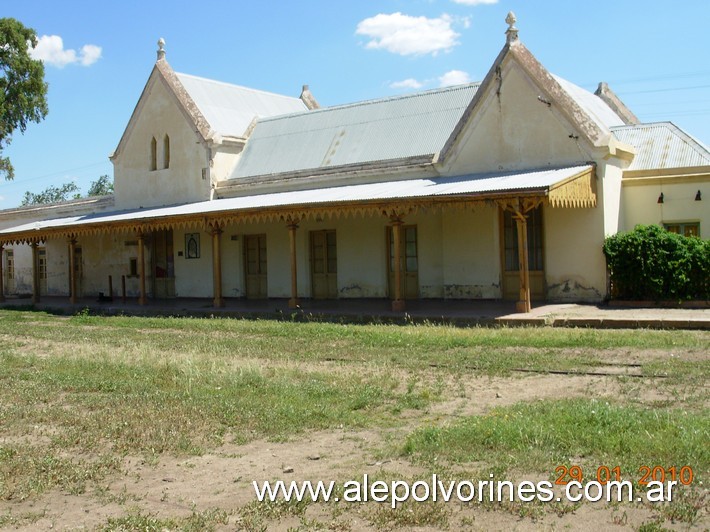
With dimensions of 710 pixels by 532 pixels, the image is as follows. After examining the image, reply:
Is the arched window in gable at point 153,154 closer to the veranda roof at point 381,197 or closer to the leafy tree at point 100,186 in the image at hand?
the veranda roof at point 381,197

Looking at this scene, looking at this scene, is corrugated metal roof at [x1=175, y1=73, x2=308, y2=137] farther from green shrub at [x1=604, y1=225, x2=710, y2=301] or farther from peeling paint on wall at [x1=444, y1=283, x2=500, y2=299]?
green shrub at [x1=604, y1=225, x2=710, y2=301]

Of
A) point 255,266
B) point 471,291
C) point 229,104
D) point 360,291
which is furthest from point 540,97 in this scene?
point 229,104

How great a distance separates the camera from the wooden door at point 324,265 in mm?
21891

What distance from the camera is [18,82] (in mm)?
32656

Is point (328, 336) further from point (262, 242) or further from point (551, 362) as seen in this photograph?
point (262, 242)

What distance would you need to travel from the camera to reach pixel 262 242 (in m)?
23.4

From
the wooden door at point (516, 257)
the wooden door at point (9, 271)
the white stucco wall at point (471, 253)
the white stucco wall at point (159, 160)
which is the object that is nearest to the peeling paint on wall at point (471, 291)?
the white stucco wall at point (471, 253)

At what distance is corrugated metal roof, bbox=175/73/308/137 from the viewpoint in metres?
25.9

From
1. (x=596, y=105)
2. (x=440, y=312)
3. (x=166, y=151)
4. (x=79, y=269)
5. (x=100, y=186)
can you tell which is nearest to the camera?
(x=440, y=312)

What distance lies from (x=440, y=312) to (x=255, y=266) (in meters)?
8.69

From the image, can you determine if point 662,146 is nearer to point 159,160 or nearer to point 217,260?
point 217,260

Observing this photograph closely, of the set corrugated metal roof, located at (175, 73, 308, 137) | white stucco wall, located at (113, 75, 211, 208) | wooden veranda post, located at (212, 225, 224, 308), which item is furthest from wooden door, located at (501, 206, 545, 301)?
corrugated metal roof, located at (175, 73, 308, 137)

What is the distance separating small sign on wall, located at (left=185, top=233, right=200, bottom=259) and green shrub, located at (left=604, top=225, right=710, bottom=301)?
1295 centimetres

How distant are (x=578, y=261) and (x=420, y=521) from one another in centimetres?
1367
